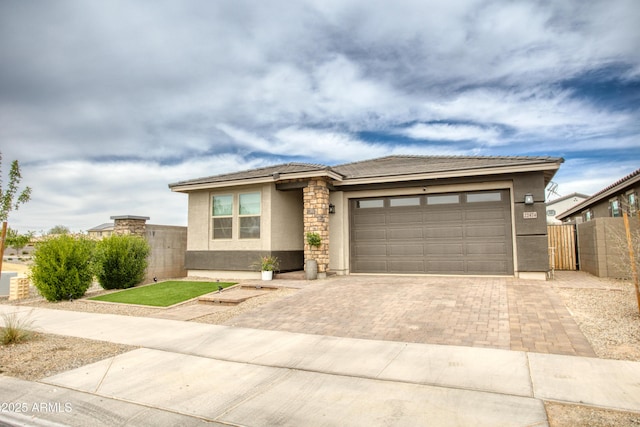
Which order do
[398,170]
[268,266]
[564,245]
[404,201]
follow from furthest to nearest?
[564,245] < [398,170] < [404,201] < [268,266]

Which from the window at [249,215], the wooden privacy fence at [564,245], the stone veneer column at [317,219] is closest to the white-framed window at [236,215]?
the window at [249,215]

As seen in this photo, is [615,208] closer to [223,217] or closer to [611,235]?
[611,235]

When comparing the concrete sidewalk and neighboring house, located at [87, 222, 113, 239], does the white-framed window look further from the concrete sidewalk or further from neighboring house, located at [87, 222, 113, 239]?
the concrete sidewalk

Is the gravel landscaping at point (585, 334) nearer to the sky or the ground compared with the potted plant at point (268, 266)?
nearer to the ground

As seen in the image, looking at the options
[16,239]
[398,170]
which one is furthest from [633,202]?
[16,239]

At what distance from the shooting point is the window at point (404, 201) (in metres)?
12.5

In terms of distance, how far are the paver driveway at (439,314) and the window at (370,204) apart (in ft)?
11.0

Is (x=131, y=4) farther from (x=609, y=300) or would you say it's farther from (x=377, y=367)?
(x=609, y=300)

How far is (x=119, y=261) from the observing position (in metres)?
12.8

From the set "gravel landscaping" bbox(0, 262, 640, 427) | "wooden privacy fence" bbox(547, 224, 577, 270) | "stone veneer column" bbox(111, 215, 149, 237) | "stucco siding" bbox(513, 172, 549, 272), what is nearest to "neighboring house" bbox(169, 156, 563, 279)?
"stucco siding" bbox(513, 172, 549, 272)

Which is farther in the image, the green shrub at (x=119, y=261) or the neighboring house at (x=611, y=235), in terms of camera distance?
the green shrub at (x=119, y=261)

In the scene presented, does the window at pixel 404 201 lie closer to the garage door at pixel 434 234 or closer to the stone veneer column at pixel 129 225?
the garage door at pixel 434 234

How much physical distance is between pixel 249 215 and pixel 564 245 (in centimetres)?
1172

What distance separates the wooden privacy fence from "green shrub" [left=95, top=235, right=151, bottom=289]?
14.8 m
